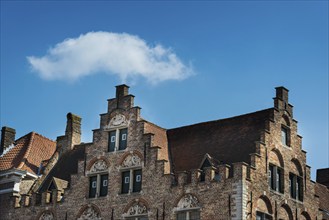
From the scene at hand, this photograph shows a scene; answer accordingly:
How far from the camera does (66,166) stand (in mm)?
50000

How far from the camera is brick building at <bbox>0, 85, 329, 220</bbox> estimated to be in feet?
133

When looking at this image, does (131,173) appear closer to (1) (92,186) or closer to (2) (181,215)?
(1) (92,186)

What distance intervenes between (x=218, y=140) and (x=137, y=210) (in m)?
6.20

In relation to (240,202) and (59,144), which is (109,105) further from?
(240,202)

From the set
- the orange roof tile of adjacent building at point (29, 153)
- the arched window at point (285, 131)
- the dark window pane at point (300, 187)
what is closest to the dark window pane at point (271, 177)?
the arched window at point (285, 131)

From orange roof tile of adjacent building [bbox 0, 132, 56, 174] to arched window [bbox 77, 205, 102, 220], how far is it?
6640 millimetres

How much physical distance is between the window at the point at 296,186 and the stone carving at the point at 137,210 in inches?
334

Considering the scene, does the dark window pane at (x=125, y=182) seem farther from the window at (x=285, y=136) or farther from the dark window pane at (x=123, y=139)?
the window at (x=285, y=136)

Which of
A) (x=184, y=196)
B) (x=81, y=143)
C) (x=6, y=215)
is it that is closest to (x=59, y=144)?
(x=81, y=143)

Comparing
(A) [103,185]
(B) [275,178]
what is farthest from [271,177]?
(A) [103,185]

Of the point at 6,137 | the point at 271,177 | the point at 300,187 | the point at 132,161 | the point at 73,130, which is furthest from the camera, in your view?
the point at 6,137

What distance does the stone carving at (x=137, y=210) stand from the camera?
140 ft

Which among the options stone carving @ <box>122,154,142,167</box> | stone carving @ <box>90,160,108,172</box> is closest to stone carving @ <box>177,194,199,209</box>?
stone carving @ <box>122,154,142,167</box>

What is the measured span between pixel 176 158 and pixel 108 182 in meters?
4.19
